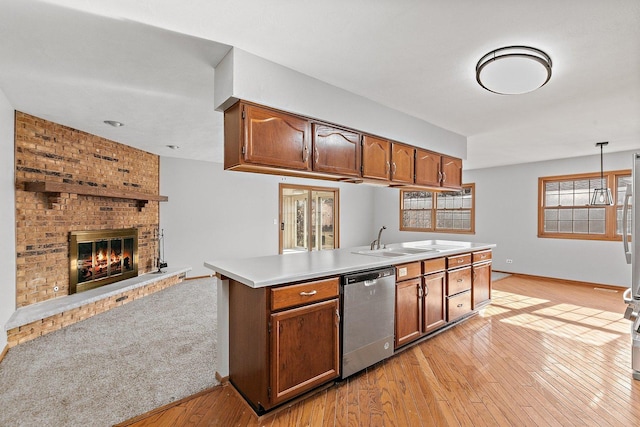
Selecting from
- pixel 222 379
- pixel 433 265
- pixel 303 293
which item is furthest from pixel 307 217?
pixel 303 293

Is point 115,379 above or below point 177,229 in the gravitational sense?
below

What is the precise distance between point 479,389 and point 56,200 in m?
4.70

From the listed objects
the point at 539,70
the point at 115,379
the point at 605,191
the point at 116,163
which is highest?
the point at 539,70

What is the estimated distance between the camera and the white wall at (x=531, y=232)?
5277 millimetres

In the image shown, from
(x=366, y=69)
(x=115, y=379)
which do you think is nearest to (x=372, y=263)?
(x=366, y=69)

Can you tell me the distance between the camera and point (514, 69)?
2.13m

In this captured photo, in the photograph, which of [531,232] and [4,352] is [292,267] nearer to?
[4,352]

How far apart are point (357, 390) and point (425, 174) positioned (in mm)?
2555

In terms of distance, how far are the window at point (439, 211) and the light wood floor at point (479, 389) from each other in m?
4.04

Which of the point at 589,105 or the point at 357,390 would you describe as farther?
the point at 589,105

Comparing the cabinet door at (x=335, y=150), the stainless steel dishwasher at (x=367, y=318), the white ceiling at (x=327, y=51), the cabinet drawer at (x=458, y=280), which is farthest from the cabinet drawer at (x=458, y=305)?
the white ceiling at (x=327, y=51)

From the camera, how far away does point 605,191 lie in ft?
14.2

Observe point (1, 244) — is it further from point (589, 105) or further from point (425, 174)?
point (589, 105)

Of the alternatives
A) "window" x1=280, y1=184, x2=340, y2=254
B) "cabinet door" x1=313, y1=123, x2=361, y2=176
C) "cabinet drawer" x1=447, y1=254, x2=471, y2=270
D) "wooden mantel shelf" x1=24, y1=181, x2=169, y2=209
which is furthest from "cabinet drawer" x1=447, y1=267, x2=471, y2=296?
"wooden mantel shelf" x1=24, y1=181, x2=169, y2=209
